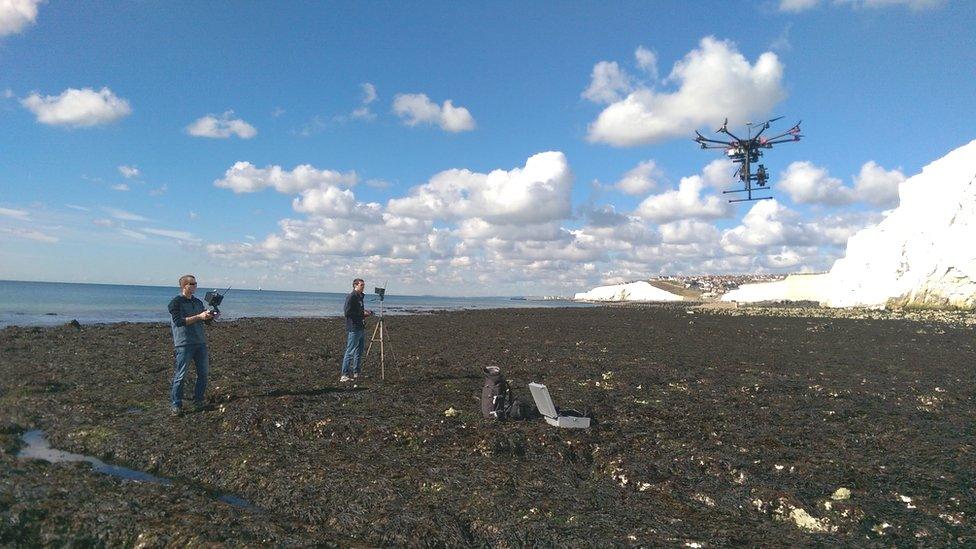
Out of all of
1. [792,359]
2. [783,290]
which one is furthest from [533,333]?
[783,290]

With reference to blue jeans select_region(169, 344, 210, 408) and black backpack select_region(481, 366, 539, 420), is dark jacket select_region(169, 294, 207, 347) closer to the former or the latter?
blue jeans select_region(169, 344, 210, 408)

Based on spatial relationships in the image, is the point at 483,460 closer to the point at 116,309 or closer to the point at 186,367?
the point at 186,367

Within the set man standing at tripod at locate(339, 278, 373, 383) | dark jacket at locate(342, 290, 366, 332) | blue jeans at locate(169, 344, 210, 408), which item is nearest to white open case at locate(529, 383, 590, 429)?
man standing at tripod at locate(339, 278, 373, 383)

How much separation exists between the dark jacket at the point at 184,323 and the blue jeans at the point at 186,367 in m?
0.11

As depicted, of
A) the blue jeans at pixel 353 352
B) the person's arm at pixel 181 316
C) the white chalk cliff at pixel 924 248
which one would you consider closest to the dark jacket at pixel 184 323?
the person's arm at pixel 181 316

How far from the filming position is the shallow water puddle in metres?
5.52

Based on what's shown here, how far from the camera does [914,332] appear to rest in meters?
27.3

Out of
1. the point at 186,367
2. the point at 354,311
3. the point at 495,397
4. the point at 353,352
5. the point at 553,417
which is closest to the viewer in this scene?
the point at 553,417

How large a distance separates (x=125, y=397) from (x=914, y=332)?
1359 inches

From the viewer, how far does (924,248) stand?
157ft

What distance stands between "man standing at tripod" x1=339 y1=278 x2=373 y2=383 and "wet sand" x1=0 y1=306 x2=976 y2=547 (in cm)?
55

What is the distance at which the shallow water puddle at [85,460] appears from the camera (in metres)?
5.52

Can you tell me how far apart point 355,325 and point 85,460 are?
18.3ft

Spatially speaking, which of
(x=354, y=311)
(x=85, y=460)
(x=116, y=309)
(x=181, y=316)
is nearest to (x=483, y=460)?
(x=85, y=460)
